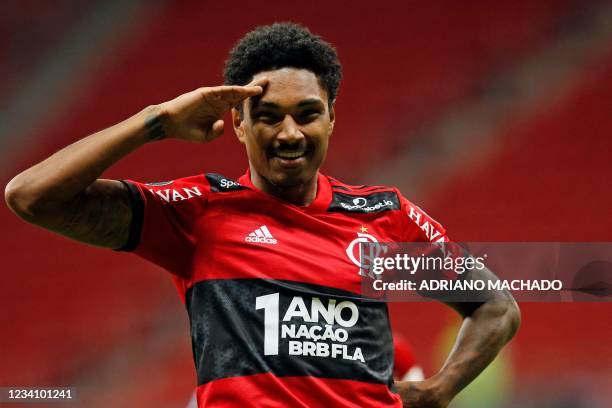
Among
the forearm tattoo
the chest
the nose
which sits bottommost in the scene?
the chest

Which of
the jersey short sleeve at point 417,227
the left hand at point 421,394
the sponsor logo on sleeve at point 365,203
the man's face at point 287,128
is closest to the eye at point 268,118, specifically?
the man's face at point 287,128

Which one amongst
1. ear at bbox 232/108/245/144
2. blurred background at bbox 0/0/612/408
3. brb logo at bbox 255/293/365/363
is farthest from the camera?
blurred background at bbox 0/0/612/408

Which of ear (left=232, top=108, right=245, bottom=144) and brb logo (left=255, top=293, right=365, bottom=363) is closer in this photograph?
brb logo (left=255, top=293, right=365, bottom=363)

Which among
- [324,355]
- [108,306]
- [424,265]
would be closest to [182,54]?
[108,306]

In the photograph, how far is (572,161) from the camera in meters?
3.46

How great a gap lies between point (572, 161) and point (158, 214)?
7.58 ft

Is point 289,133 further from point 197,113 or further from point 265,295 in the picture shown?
point 265,295

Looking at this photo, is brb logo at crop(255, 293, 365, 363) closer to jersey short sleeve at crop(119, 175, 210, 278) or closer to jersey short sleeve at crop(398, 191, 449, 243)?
jersey short sleeve at crop(119, 175, 210, 278)

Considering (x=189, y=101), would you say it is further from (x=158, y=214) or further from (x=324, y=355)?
(x=324, y=355)

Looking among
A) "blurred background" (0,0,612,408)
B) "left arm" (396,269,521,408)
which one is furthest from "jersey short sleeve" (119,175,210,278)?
"blurred background" (0,0,612,408)

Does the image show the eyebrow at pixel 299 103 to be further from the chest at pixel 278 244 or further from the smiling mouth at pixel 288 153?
the chest at pixel 278 244

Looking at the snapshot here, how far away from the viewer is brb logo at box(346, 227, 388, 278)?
1.68 metres

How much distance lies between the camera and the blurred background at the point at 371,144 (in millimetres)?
3348

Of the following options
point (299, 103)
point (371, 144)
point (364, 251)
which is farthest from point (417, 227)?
point (371, 144)
